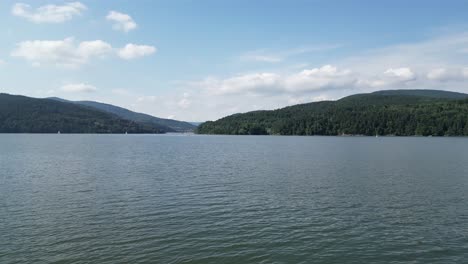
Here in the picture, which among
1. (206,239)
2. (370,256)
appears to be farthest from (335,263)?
(206,239)

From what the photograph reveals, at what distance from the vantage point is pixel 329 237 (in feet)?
76.2

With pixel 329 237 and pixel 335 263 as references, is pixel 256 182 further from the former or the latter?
pixel 335 263

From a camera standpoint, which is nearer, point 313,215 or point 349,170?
point 313,215

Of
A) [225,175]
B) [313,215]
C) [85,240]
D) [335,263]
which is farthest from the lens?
[225,175]

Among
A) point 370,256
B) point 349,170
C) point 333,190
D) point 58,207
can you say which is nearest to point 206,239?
point 370,256

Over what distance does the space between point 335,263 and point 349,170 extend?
40.0 metres

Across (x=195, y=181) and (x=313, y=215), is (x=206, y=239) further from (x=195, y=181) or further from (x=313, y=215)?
(x=195, y=181)

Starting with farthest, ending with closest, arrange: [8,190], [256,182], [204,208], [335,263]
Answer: [256,182] → [8,190] → [204,208] → [335,263]

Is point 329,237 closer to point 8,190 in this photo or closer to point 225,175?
point 225,175

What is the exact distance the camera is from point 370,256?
20312mm

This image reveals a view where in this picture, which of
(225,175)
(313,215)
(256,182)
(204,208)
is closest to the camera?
(313,215)

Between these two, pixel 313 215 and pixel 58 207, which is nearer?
pixel 313 215

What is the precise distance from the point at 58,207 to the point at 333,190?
25532 millimetres

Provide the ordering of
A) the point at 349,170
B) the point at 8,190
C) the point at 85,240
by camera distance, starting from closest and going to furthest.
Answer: the point at 85,240
the point at 8,190
the point at 349,170
